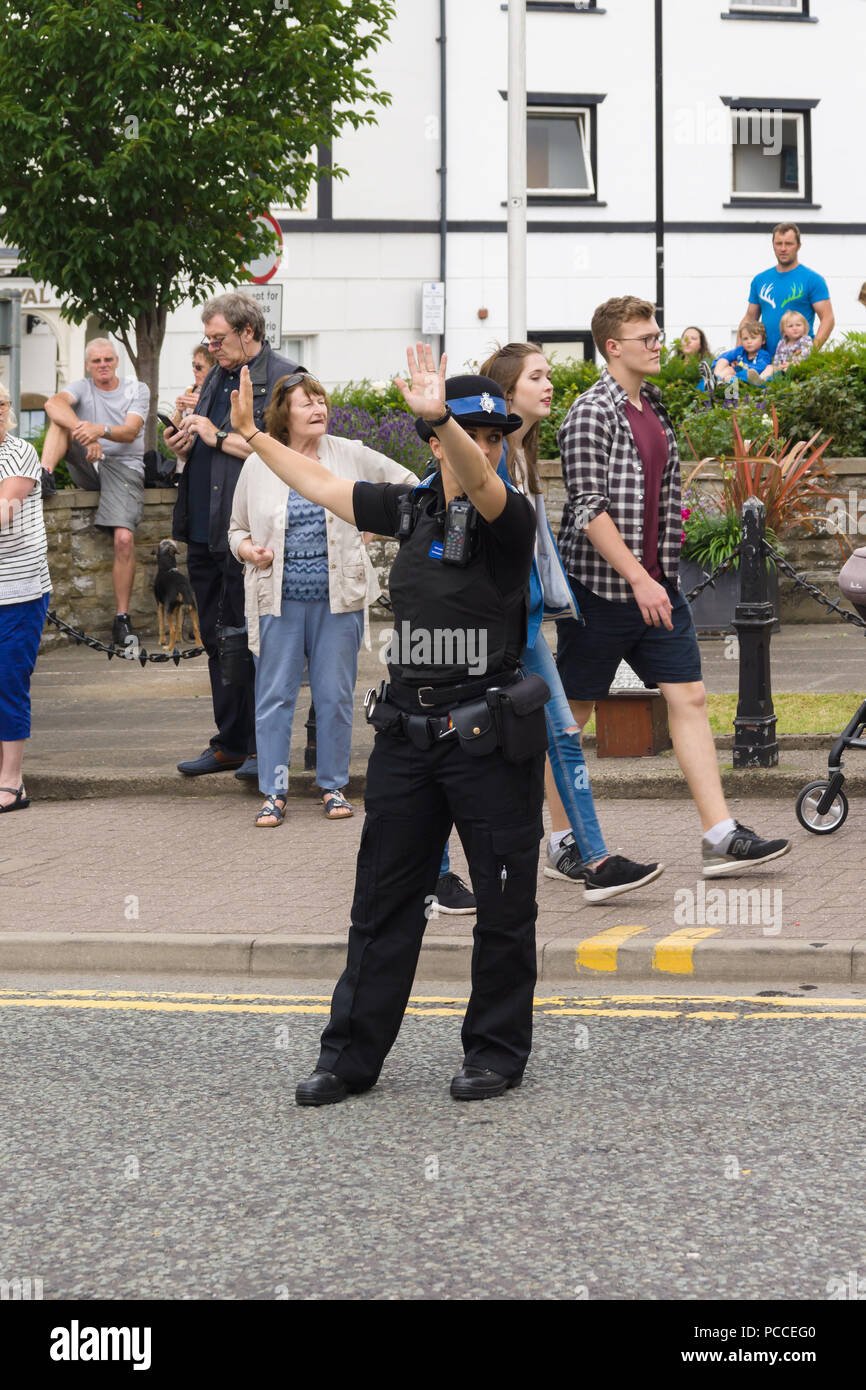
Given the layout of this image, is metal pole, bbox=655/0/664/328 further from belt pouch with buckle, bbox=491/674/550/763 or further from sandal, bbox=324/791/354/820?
belt pouch with buckle, bbox=491/674/550/763

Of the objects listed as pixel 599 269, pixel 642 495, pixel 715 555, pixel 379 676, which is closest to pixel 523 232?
pixel 715 555

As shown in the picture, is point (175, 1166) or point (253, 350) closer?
point (175, 1166)

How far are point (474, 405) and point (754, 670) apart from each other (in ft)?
15.2

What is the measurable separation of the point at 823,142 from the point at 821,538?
1608 cm

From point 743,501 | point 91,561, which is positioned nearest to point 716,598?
point 743,501

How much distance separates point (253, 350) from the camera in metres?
9.26

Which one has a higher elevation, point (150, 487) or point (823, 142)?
point (823, 142)

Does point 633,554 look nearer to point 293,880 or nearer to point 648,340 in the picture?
point 648,340

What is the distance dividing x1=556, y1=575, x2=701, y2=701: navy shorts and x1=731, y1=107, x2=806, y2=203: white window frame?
23.2 metres

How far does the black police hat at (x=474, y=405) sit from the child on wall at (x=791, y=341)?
12073 mm

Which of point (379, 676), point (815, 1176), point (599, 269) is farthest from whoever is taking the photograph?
point (599, 269)

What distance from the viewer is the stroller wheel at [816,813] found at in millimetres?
8195

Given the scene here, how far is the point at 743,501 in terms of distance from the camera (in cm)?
1419
